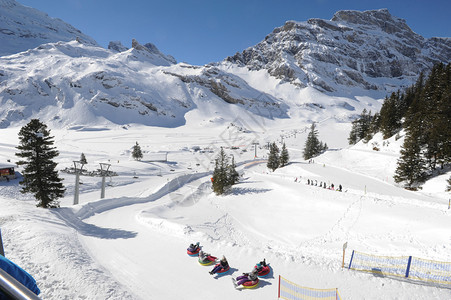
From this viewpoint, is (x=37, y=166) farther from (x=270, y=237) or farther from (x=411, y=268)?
(x=411, y=268)

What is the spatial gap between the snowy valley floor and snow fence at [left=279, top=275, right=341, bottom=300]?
43 cm

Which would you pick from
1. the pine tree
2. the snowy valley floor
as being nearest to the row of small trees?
the snowy valley floor

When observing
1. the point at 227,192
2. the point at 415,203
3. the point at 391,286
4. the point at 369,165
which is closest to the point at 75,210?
the point at 227,192

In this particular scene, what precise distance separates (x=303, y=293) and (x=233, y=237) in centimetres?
1262

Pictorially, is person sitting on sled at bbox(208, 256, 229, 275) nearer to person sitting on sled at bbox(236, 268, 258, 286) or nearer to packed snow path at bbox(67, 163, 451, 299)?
packed snow path at bbox(67, 163, 451, 299)

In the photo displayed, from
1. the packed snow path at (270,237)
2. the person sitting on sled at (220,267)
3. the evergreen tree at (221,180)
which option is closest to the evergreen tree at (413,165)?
the packed snow path at (270,237)

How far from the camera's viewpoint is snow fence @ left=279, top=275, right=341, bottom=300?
9594 mm

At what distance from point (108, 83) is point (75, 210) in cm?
19173

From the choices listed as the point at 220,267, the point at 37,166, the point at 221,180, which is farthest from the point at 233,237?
the point at 37,166

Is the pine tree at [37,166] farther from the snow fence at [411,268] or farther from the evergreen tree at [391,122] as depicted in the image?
the evergreen tree at [391,122]

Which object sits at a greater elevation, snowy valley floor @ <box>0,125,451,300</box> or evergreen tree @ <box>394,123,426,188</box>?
evergreen tree @ <box>394,123,426,188</box>

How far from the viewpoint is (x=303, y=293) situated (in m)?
9.88

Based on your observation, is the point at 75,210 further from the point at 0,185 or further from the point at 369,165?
the point at 369,165

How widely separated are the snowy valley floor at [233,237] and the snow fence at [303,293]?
0.43m
